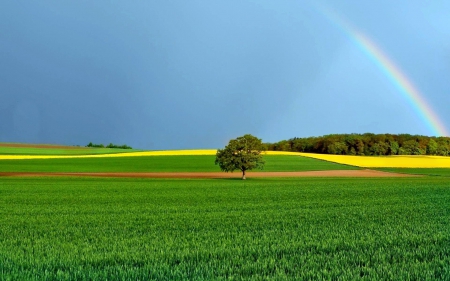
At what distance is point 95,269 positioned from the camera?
7734mm

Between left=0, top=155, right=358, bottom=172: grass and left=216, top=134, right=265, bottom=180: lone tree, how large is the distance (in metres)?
12.3

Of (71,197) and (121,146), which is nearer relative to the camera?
(71,197)

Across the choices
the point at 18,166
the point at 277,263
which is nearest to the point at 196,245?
the point at 277,263

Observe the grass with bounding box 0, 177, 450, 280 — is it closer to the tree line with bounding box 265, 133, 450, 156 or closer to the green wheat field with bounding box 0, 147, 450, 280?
the green wheat field with bounding box 0, 147, 450, 280

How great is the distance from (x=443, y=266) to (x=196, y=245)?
511 cm

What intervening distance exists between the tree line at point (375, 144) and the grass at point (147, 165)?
2550 cm

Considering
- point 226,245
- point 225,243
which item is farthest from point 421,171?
point 226,245

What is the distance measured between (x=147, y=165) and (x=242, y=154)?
2201 centimetres

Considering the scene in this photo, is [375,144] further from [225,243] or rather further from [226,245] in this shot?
[226,245]

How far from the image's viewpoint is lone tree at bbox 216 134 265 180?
1940 inches

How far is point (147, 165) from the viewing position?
6619 cm

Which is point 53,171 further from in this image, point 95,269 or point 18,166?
point 95,269

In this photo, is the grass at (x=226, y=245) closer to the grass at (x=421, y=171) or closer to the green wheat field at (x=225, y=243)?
the green wheat field at (x=225, y=243)

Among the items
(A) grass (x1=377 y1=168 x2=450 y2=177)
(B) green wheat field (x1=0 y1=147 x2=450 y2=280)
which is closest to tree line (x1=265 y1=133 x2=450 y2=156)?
(A) grass (x1=377 y1=168 x2=450 y2=177)
